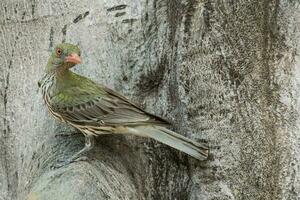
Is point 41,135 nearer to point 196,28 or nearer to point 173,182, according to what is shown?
point 173,182

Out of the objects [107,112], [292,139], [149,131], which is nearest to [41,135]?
[107,112]

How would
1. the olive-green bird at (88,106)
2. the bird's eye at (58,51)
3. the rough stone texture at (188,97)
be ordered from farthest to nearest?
the bird's eye at (58,51) < the olive-green bird at (88,106) < the rough stone texture at (188,97)

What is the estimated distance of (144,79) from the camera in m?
2.99

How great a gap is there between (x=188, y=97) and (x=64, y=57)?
52cm

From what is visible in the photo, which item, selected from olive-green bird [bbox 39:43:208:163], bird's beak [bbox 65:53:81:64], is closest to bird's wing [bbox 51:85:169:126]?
olive-green bird [bbox 39:43:208:163]

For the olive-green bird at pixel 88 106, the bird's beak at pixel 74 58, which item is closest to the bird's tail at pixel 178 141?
the olive-green bird at pixel 88 106

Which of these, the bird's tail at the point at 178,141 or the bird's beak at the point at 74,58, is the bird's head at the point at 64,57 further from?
the bird's tail at the point at 178,141

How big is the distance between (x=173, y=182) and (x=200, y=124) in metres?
0.29

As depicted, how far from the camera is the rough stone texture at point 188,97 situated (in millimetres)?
2715

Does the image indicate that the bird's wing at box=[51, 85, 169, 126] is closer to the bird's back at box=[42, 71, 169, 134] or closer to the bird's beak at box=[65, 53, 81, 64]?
the bird's back at box=[42, 71, 169, 134]

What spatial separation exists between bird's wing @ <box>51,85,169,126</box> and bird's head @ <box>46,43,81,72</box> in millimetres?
99

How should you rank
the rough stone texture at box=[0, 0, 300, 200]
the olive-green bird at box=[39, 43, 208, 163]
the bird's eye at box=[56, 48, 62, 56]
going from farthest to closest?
1. the bird's eye at box=[56, 48, 62, 56]
2. the olive-green bird at box=[39, 43, 208, 163]
3. the rough stone texture at box=[0, 0, 300, 200]

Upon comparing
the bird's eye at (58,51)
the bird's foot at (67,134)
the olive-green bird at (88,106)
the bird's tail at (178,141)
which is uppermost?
the bird's eye at (58,51)

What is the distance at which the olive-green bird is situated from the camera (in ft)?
9.35
